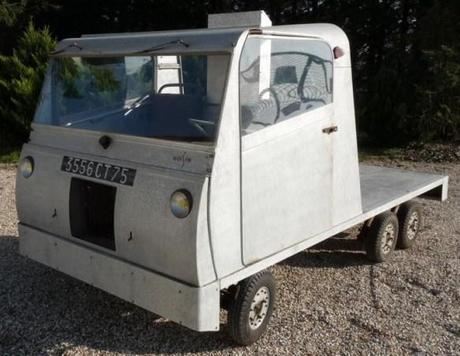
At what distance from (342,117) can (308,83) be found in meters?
0.46

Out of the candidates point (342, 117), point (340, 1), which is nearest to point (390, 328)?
point (342, 117)

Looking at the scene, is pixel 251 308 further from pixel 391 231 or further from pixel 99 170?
pixel 391 231

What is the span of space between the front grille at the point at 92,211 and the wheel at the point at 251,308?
0.93 meters

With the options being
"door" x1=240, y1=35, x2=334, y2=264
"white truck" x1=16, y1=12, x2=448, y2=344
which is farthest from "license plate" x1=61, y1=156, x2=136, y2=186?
"door" x1=240, y1=35, x2=334, y2=264

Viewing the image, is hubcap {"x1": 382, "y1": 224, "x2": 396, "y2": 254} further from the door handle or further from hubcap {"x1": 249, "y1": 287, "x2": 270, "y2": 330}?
hubcap {"x1": 249, "y1": 287, "x2": 270, "y2": 330}

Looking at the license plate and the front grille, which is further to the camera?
the front grille

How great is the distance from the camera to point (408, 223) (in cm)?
537

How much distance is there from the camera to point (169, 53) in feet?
10.6

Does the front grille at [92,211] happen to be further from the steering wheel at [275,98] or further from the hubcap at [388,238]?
the hubcap at [388,238]

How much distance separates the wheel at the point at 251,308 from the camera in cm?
336

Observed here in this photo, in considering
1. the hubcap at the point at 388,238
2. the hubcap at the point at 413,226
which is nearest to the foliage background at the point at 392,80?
the hubcap at the point at 413,226

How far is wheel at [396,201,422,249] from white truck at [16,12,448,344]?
1.23 meters

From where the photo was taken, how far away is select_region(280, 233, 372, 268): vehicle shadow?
4.96 metres

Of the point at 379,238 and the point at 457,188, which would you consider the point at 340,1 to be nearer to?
the point at 457,188
